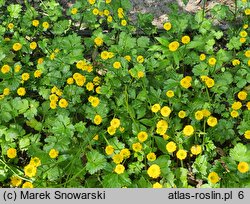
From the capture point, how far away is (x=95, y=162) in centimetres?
271

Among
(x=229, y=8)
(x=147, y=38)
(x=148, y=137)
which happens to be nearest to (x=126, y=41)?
(x=147, y=38)

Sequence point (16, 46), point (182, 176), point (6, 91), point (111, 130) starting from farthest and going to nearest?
point (16, 46)
point (6, 91)
point (111, 130)
point (182, 176)

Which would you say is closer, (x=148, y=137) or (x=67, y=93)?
(x=148, y=137)

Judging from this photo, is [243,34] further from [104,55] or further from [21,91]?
[21,91]

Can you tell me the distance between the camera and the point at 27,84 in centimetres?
316

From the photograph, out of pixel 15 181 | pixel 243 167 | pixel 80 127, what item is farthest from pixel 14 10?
pixel 243 167

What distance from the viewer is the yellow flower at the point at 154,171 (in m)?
2.62

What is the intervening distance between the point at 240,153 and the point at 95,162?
99cm

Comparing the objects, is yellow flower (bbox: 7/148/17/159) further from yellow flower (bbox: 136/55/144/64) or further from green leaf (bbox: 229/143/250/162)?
green leaf (bbox: 229/143/250/162)

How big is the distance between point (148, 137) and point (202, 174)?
1.50ft

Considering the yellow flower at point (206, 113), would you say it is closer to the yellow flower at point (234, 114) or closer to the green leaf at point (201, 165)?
the yellow flower at point (234, 114)

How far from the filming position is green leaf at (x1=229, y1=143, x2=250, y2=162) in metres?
2.63

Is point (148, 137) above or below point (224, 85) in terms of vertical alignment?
below

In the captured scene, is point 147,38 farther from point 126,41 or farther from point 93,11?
point 93,11
